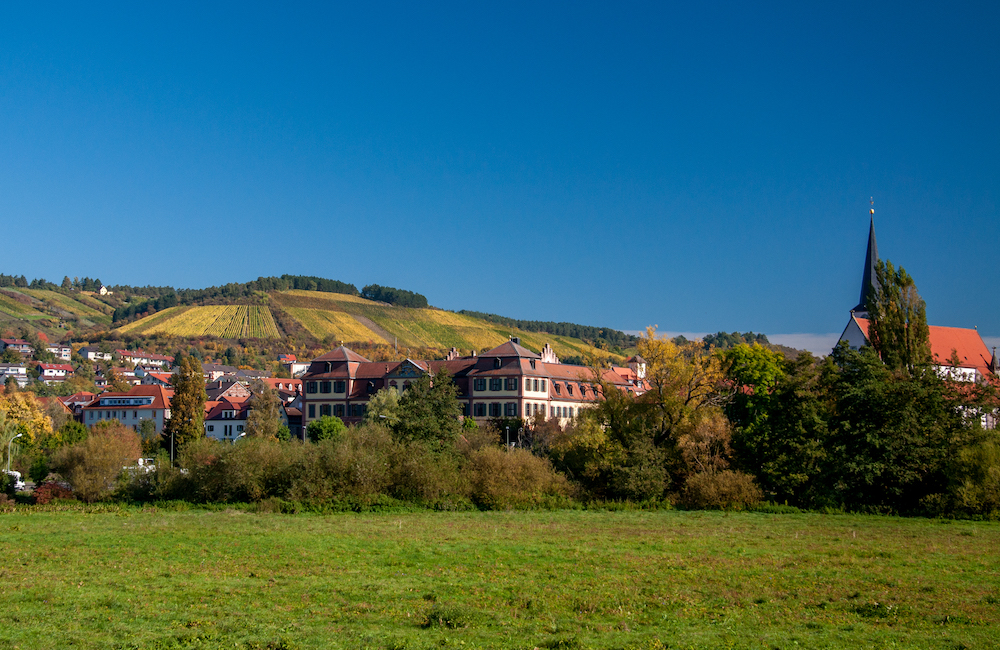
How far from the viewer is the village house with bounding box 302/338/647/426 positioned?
91625 millimetres

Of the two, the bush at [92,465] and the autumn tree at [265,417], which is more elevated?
the autumn tree at [265,417]

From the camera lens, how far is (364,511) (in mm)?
46438

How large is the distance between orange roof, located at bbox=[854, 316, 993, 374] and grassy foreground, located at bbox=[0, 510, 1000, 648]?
68443 mm

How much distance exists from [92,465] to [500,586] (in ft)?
129

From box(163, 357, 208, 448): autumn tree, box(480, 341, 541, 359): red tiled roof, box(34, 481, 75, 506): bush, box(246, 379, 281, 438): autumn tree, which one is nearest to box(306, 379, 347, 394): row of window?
box(246, 379, 281, 438): autumn tree

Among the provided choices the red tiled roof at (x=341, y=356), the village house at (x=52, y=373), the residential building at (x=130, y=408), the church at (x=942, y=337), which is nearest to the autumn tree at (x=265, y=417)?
the red tiled roof at (x=341, y=356)

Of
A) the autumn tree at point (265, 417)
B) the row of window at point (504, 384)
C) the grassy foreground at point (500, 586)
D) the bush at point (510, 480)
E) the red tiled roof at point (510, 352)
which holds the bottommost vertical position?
the grassy foreground at point (500, 586)

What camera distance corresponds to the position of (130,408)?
393ft

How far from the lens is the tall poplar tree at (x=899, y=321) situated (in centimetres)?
5806

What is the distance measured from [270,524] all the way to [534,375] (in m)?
55.4

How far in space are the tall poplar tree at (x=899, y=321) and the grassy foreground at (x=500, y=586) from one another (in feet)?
73.3

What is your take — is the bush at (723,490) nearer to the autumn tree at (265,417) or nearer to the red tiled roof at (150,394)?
the autumn tree at (265,417)

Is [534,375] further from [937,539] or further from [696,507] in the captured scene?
[937,539]

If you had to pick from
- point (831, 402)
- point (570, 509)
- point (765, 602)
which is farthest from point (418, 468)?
point (765, 602)
